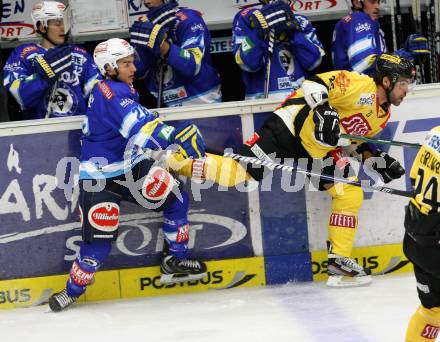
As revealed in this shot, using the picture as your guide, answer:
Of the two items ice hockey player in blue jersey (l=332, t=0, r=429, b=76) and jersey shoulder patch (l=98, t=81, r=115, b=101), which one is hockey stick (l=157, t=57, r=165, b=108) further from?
ice hockey player in blue jersey (l=332, t=0, r=429, b=76)

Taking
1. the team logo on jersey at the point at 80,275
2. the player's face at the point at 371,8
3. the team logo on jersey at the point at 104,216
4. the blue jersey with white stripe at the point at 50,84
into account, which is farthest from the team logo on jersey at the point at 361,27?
the team logo on jersey at the point at 80,275

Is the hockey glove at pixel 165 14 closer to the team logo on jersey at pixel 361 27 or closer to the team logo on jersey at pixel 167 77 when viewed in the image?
the team logo on jersey at pixel 167 77

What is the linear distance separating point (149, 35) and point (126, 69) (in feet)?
1.38

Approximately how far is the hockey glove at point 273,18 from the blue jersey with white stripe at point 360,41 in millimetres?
366

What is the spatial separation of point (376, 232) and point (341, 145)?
20.4 inches

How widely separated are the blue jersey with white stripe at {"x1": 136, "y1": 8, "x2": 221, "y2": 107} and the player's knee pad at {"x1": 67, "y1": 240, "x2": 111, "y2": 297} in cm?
102

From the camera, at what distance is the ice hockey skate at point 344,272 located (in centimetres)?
517

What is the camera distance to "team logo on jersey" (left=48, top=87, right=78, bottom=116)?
18.0ft

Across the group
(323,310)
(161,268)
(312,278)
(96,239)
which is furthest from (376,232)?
(96,239)

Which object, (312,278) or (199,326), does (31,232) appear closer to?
(199,326)

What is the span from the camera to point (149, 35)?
210 inches

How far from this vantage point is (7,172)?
206 inches

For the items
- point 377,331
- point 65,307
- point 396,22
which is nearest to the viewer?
point 377,331

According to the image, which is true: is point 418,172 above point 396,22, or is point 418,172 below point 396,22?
below
